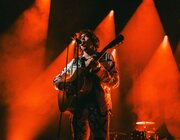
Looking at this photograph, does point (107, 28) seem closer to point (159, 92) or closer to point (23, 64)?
point (159, 92)

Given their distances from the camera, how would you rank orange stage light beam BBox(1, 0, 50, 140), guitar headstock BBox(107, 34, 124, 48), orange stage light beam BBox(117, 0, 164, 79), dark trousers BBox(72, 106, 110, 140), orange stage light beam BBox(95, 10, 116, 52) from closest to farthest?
1. dark trousers BBox(72, 106, 110, 140)
2. guitar headstock BBox(107, 34, 124, 48)
3. orange stage light beam BBox(1, 0, 50, 140)
4. orange stage light beam BBox(95, 10, 116, 52)
5. orange stage light beam BBox(117, 0, 164, 79)

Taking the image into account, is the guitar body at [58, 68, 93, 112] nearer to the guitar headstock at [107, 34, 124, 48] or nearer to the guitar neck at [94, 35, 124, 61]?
the guitar neck at [94, 35, 124, 61]

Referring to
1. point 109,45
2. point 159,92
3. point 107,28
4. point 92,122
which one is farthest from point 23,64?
point 92,122

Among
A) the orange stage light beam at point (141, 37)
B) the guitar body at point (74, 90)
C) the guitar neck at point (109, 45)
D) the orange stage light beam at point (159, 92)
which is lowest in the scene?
the guitar body at point (74, 90)

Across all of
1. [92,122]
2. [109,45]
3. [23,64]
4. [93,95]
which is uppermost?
[23,64]

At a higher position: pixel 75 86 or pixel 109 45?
pixel 109 45

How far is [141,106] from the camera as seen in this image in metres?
9.49

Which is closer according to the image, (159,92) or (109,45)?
(109,45)

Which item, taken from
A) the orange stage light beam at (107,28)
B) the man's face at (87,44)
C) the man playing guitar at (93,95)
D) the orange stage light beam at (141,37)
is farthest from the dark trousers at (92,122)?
the orange stage light beam at (141,37)

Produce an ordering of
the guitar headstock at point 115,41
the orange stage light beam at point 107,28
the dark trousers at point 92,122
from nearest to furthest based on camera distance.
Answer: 1. the dark trousers at point 92,122
2. the guitar headstock at point 115,41
3. the orange stage light beam at point 107,28

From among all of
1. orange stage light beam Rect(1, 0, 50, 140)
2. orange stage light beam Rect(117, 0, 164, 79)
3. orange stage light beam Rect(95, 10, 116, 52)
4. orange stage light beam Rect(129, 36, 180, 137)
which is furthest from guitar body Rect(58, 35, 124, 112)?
orange stage light beam Rect(129, 36, 180, 137)

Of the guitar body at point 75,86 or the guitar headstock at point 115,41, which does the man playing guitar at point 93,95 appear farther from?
the guitar headstock at point 115,41

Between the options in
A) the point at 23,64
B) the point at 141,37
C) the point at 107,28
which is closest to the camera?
the point at 23,64

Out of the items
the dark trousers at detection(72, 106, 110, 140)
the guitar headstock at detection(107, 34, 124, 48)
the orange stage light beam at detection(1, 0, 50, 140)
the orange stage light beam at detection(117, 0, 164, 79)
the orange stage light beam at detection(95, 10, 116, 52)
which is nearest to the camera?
the dark trousers at detection(72, 106, 110, 140)
